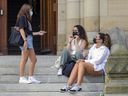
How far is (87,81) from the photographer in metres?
11.1

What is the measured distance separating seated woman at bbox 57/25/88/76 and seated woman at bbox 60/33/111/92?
0.71ft

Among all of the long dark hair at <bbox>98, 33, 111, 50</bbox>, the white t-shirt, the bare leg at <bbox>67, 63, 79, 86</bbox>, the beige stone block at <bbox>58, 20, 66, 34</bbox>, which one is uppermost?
the beige stone block at <bbox>58, 20, 66, 34</bbox>

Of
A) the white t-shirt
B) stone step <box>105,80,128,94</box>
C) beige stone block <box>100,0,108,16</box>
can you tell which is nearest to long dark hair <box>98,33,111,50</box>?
the white t-shirt

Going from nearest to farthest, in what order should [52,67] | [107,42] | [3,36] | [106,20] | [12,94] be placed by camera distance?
[12,94] → [107,42] → [52,67] → [106,20] → [3,36]

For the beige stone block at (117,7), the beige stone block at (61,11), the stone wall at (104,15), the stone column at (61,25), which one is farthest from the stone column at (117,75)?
the beige stone block at (61,11)

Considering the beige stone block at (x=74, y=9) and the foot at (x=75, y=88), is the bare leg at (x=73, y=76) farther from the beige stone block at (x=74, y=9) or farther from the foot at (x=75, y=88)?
the beige stone block at (x=74, y=9)

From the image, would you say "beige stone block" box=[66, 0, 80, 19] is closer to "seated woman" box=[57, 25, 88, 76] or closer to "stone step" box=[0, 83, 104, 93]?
"seated woman" box=[57, 25, 88, 76]

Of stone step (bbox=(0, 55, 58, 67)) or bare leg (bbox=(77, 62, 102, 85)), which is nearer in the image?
bare leg (bbox=(77, 62, 102, 85))

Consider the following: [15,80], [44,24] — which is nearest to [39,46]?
[44,24]

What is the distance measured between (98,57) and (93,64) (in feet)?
0.76

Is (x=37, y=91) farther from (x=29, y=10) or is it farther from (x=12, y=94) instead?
(x=29, y=10)

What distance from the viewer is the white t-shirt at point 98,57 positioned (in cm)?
1091

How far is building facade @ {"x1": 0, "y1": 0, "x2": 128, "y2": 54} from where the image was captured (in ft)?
43.6

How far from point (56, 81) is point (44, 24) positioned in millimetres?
4620
